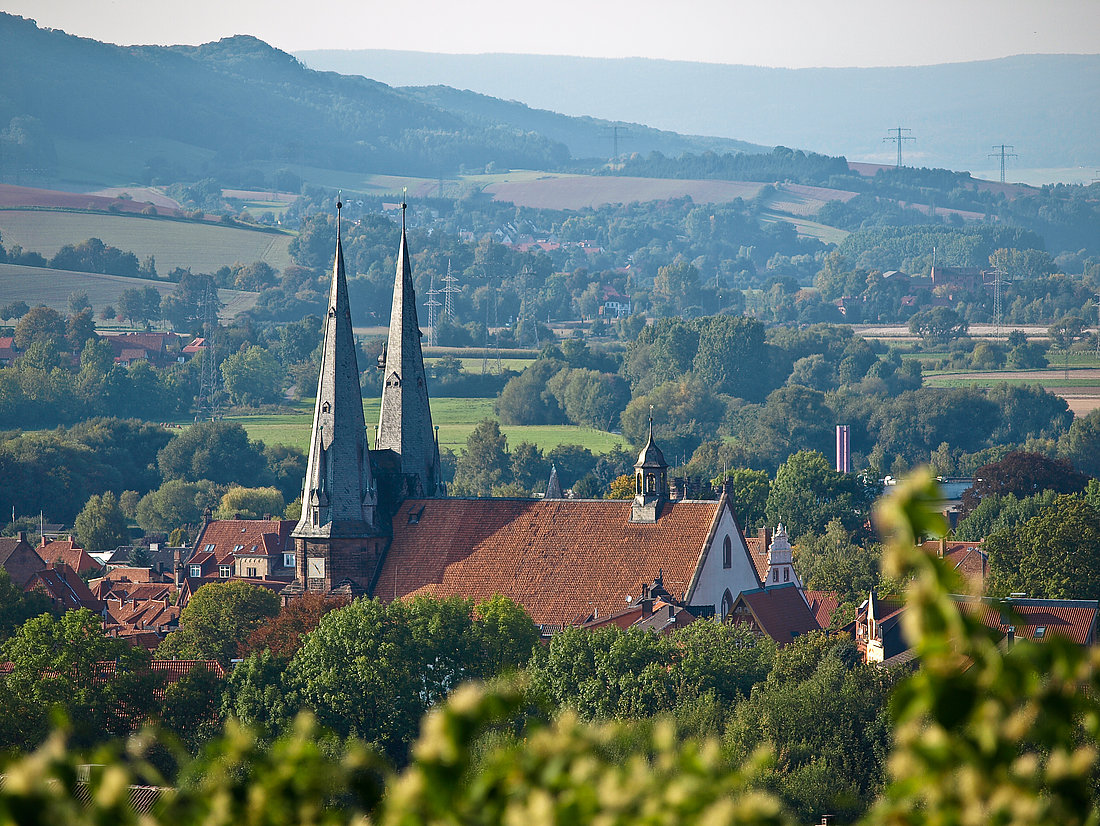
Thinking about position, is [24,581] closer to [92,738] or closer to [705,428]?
[92,738]

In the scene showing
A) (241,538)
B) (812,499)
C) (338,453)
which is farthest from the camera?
(812,499)

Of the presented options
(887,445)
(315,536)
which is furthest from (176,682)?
(887,445)

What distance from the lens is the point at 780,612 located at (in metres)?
68.5

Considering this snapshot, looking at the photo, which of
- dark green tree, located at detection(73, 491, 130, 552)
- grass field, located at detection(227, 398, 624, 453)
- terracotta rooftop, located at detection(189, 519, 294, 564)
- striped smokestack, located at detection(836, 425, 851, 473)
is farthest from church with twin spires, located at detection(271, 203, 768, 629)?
striped smokestack, located at detection(836, 425, 851, 473)

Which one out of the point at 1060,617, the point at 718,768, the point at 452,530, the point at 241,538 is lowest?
the point at 241,538

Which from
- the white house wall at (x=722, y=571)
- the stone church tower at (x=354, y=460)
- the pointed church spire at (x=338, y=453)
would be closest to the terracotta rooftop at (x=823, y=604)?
the white house wall at (x=722, y=571)

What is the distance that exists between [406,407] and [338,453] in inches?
121

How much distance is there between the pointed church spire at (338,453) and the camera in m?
67.6

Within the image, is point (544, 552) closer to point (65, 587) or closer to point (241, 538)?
point (65, 587)

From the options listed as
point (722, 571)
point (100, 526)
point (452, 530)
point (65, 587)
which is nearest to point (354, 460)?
point (452, 530)

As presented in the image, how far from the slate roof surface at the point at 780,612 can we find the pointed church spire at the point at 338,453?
523 inches

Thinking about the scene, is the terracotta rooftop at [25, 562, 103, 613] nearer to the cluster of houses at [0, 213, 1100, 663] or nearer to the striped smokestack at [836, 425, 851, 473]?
the cluster of houses at [0, 213, 1100, 663]

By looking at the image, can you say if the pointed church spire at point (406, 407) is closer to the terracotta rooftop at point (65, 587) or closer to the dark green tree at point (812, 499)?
the terracotta rooftop at point (65, 587)

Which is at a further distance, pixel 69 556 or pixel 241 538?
pixel 241 538
